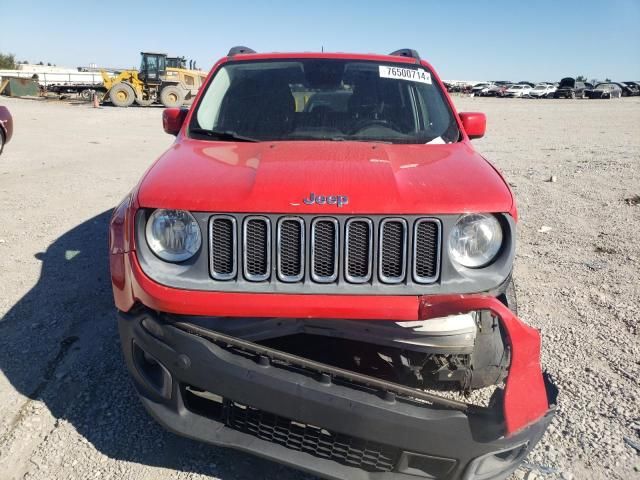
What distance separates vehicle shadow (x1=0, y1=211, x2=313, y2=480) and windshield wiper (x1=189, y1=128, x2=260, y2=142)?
59.2 inches

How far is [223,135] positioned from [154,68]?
94.3 ft

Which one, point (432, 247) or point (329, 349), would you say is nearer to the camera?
point (432, 247)

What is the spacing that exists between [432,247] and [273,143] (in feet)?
4.13

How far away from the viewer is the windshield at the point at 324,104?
346 centimetres

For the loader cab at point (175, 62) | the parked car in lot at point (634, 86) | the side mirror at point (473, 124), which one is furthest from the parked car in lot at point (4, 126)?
the parked car in lot at point (634, 86)

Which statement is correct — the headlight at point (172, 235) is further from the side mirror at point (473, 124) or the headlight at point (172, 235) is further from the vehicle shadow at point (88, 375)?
the side mirror at point (473, 124)

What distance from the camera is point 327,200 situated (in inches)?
90.4

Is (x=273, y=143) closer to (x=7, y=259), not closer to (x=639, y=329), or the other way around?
(x=639, y=329)

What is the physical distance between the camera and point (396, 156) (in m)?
2.94

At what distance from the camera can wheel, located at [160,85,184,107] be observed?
94.0 feet

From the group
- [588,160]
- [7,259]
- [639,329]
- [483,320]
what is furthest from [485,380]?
[588,160]

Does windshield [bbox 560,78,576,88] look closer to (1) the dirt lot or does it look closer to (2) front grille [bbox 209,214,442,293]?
(1) the dirt lot

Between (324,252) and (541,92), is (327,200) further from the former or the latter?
(541,92)

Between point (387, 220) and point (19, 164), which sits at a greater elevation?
point (387, 220)
